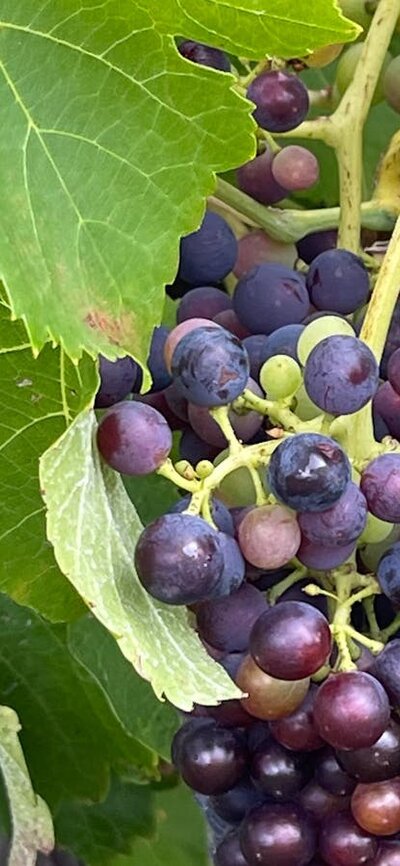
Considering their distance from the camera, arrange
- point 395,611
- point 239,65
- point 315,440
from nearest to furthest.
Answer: point 315,440, point 395,611, point 239,65

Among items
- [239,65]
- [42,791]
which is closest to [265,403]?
[239,65]

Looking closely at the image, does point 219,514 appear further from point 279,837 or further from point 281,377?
point 279,837

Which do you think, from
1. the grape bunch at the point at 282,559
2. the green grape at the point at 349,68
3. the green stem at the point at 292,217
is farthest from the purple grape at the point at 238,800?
the green grape at the point at 349,68

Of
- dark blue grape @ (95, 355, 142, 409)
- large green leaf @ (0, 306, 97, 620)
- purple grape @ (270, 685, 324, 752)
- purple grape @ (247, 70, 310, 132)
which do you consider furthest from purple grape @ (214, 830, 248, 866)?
purple grape @ (247, 70, 310, 132)

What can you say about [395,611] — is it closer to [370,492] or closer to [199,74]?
[370,492]

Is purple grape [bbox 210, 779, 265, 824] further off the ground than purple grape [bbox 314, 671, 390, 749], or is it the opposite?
purple grape [bbox 314, 671, 390, 749]

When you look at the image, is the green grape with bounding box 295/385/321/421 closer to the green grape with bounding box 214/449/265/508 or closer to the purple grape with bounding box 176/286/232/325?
the green grape with bounding box 214/449/265/508

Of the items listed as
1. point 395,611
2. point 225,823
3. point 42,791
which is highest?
point 395,611
